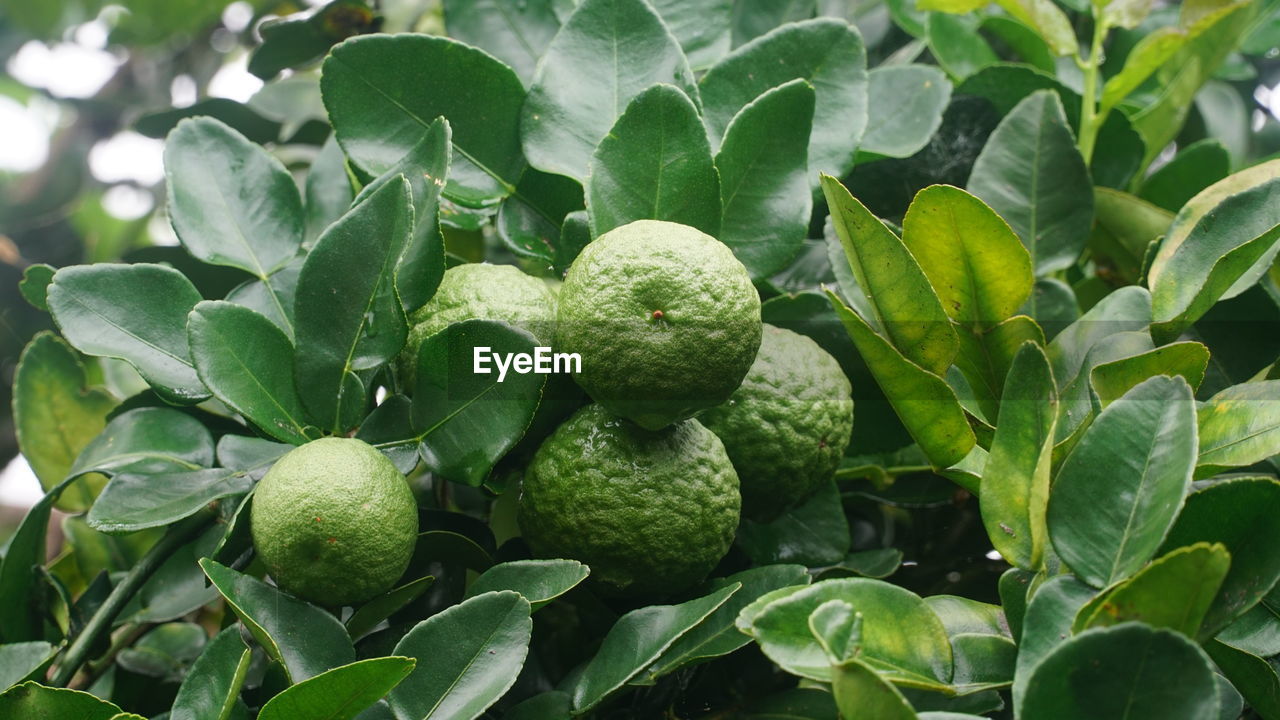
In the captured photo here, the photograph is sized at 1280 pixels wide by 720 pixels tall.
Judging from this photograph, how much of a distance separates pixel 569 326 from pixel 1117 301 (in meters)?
0.46

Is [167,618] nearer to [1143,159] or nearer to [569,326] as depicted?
[569,326]

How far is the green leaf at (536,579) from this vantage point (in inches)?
26.4

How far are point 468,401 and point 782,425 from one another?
230 mm

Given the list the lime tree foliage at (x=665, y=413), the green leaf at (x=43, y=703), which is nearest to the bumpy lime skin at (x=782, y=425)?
the lime tree foliage at (x=665, y=413)

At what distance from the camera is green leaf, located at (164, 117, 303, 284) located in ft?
2.80

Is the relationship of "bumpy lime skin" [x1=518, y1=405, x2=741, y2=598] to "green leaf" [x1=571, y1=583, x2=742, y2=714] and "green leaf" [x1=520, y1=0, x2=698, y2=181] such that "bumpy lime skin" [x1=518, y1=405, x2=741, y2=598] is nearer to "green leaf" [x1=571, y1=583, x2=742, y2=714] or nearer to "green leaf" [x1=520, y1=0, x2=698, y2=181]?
"green leaf" [x1=571, y1=583, x2=742, y2=714]

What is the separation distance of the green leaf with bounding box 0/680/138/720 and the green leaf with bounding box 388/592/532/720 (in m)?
0.21

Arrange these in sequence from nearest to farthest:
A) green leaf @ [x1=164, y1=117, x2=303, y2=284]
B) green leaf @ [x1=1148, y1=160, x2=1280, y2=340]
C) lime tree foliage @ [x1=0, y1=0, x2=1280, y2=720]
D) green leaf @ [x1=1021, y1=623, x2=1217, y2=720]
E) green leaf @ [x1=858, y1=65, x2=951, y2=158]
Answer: green leaf @ [x1=1021, y1=623, x2=1217, y2=720], lime tree foliage @ [x1=0, y1=0, x2=1280, y2=720], green leaf @ [x1=1148, y1=160, x2=1280, y2=340], green leaf @ [x1=164, y1=117, x2=303, y2=284], green leaf @ [x1=858, y1=65, x2=951, y2=158]

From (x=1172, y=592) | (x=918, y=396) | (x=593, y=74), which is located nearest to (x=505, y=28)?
(x=593, y=74)

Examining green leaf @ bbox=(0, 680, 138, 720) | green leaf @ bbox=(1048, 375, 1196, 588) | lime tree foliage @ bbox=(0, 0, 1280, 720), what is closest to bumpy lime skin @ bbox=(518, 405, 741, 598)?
lime tree foliage @ bbox=(0, 0, 1280, 720)

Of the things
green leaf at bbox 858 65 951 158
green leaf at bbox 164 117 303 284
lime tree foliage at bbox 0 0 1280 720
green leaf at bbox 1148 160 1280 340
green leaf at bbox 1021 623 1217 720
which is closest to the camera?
green leaf at bbox 1021 623 1217 720

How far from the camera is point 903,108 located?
994mm

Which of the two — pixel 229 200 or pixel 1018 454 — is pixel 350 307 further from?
pixel 1018 454

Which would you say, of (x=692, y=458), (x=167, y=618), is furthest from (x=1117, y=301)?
(x=167, y=618)
